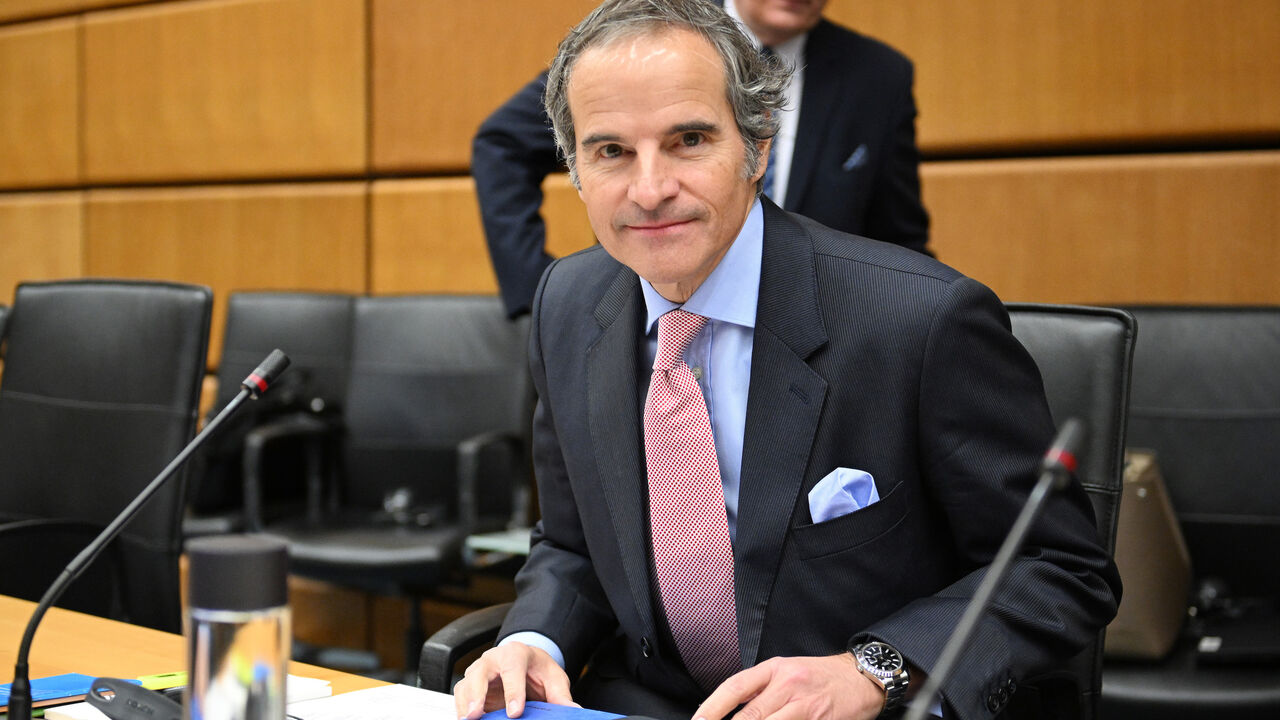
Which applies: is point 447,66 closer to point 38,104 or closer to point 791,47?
point 791,47

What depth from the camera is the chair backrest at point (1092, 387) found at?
1279mm

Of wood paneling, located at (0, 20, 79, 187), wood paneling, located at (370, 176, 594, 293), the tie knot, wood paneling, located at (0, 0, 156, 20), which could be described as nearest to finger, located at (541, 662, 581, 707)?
the tie knot

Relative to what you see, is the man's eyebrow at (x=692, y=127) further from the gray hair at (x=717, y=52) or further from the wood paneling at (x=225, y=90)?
the wood paneling at (x=225, y=90)

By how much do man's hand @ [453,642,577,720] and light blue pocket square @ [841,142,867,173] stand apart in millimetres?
1079

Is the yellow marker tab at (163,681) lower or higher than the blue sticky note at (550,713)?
lower

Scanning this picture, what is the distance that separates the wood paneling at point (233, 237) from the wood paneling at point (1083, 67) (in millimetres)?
1766

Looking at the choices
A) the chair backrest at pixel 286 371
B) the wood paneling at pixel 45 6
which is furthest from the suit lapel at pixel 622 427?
the wood paneling at pixel 45 6

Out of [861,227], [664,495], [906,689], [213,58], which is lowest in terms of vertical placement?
[906,689]

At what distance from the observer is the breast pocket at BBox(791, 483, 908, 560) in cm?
113

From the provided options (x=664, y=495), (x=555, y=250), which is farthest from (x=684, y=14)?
(x=555, y=250)

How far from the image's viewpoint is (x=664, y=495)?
1.22 meters

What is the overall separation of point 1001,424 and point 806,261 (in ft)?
0.87

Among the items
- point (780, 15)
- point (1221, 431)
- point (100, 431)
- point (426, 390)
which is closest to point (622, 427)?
point (780, 15)

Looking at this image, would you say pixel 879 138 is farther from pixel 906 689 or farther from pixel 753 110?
pixel 906 689
